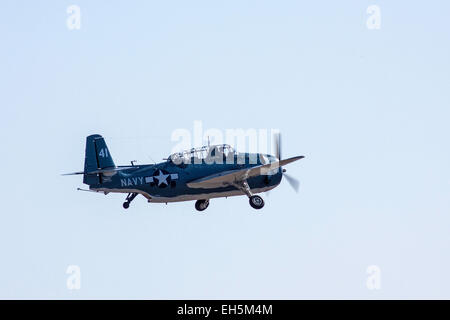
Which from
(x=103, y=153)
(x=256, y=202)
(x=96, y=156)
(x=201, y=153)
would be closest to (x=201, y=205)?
(x=256, y=202)

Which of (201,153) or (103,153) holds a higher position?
(103,153)

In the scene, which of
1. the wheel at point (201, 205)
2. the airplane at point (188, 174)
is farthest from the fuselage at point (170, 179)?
the wheel at point (201, 205)

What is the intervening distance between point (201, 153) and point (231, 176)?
150 centimetres

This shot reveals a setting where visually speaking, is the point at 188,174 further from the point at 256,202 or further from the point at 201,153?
the point at 256,202

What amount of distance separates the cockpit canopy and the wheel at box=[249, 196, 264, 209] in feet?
6.92

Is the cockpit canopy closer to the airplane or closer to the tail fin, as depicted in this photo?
the airplane

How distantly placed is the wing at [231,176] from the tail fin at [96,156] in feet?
10.9

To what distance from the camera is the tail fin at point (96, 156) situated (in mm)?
A: 49875

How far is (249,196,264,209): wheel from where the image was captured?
51688 mm

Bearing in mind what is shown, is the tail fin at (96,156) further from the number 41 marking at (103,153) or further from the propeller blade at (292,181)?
the propeller blade at (292,181)

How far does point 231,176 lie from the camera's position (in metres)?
50.8
